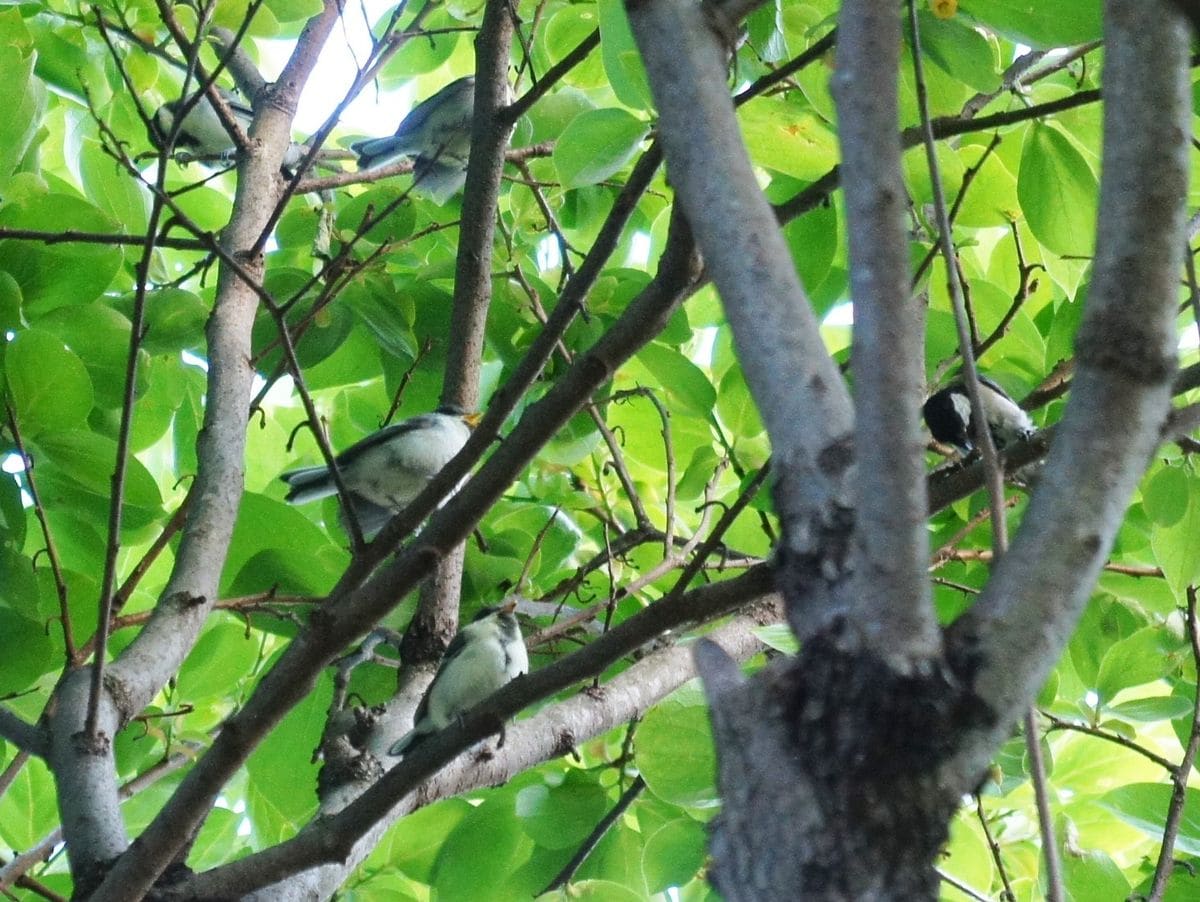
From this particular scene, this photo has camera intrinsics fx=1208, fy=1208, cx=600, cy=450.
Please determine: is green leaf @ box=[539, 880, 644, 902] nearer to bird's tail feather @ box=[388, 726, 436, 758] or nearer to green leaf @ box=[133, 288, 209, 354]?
bird's tail feather @ box=[388, 726, 436, 758]

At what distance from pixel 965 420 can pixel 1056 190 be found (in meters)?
0.91

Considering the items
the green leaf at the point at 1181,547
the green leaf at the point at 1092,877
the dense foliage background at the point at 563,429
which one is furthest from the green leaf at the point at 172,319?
the green leaf at the point at 1092,877

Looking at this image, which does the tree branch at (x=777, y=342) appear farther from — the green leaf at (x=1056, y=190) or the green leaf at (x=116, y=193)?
the green leaf at (x=116, y=193)

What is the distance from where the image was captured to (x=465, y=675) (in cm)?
200

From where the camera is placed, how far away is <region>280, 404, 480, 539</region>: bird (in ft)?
8.40

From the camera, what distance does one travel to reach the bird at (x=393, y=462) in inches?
101

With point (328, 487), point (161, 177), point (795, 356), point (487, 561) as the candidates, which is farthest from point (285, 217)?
point (795, 356)

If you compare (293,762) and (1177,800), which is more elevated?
(293,762)

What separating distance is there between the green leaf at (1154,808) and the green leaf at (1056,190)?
84 cm

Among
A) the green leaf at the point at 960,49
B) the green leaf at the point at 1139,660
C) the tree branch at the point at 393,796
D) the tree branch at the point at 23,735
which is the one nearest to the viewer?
the tree branch at the point at 393,796

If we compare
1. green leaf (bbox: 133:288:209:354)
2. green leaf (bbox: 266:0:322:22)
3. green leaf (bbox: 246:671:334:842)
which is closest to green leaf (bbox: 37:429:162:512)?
green leaf (bbox: 133:288:209:354)

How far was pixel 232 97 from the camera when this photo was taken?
3.90 meters

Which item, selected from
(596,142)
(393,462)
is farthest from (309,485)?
(596,142)

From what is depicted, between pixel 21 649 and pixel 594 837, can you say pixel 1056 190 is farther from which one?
pixel 21 649
